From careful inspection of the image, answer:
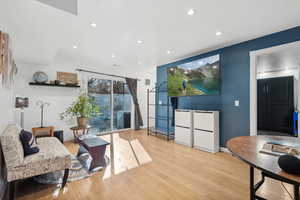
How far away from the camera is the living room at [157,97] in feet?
5.65

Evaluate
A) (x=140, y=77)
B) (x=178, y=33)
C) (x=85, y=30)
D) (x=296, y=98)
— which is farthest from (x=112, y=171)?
(x=296, y=98)

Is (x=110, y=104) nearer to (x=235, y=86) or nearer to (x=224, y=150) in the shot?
(x=224, y=150)

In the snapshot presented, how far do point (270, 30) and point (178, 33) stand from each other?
163 cm

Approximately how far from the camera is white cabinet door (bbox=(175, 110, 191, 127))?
3.61m

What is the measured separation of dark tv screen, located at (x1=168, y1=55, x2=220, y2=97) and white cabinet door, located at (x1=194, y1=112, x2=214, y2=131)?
56 centimetres

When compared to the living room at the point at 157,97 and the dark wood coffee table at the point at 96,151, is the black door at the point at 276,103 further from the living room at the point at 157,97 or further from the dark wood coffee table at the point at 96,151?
the dark wood coffee table at the point at 96,151

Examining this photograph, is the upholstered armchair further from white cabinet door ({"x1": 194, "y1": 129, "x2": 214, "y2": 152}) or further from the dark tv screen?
the dark tv screen

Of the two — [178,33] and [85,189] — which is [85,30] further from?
[85,189]

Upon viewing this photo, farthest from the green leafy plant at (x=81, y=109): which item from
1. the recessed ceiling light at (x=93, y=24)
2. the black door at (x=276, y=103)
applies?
the black door at (x=276, y=103)

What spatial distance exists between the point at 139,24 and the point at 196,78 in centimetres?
206

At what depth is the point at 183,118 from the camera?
374 centimetres

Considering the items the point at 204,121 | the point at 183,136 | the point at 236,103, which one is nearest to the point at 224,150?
the point at 204,121

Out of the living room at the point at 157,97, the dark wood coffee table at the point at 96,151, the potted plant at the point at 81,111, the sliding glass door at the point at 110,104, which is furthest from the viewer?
the sliding glass door at the point at 110,104

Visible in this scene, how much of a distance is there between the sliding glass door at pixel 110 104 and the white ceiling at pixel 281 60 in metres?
4.46
